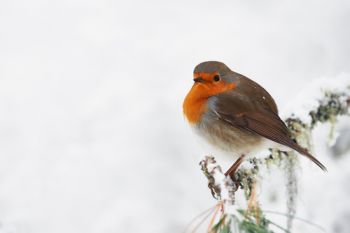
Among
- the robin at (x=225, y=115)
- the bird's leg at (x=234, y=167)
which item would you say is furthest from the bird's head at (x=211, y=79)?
the bird's leg at (x=234, y=167)

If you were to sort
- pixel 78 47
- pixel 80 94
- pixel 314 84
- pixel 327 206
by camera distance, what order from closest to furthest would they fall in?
1. pixel 314 84
2. pixel 327 206
3. pixel 80 94
4. pixel 78 47

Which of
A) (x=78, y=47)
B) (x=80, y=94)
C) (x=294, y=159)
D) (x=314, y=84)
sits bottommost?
(x=294, y=159)

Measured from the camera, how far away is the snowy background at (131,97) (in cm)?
471

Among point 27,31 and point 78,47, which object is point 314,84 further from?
point 27,31

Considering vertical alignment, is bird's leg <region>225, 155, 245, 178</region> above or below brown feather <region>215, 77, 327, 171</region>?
below

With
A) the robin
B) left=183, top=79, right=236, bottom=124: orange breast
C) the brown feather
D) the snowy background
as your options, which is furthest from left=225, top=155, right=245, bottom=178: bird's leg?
the snowy background

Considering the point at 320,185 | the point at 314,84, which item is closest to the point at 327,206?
the point at 320,185

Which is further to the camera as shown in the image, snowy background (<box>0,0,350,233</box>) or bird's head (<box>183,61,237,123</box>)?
snowy background (<box>0,0,350,233</box>)

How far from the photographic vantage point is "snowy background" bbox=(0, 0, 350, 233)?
4711 mm

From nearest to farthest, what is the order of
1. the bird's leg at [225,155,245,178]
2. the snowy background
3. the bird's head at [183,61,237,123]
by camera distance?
1. the bird's leg at [225,155,245,178]
2. the bird's head at [183,61,237,123]
3. the snowy background

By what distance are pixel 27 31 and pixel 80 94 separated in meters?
1.14

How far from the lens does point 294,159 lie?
3.65 m

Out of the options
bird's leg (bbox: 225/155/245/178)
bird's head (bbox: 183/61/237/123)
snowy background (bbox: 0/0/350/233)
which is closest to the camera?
bird's leg (bbox: 225/155/245/178)

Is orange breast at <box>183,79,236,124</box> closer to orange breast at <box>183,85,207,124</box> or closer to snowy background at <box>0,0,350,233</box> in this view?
orange breast at <box>183,85,207,124</box>
